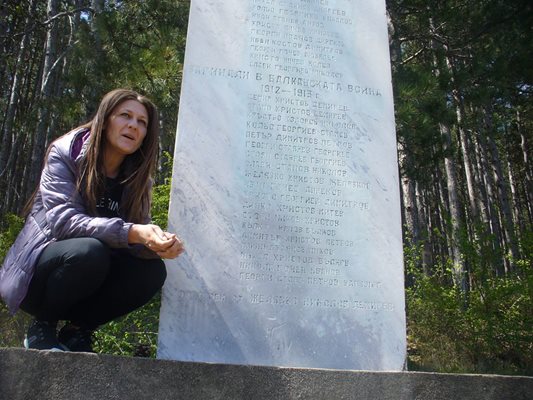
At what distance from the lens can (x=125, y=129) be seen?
2449 millimetres

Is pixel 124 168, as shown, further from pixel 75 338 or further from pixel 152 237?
pixel 75 338

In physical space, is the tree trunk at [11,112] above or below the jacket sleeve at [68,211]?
above

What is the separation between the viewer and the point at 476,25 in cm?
888

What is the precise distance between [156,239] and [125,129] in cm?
67

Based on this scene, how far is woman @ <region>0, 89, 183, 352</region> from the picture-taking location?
2068 mm

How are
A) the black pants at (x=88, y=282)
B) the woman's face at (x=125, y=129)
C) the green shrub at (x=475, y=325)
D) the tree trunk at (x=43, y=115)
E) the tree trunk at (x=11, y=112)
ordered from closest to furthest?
the black pants at (x=88, y=282) < the woman's face at (x=125, y=129) < the green shrub at (x=475, y=325) < the tree trunk at (x=43, y=115) < the tree trunk at (x=11, y=112)

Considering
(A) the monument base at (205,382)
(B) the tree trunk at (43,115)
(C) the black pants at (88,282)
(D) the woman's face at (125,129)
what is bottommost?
(A) the monument base at (205,382)

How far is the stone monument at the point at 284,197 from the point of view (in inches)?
99.3

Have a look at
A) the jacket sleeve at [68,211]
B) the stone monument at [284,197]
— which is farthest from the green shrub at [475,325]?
the jacket sleeve at [68,211]

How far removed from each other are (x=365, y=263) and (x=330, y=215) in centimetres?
31

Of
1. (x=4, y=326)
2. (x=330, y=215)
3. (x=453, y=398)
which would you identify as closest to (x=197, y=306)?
(x=330, y=215)

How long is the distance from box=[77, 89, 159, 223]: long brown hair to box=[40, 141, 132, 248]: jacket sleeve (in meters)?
0.05

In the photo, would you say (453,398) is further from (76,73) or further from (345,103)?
(76,73)

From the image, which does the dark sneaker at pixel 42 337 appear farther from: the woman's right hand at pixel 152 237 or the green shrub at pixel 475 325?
the green shrub at pixel 475 325
